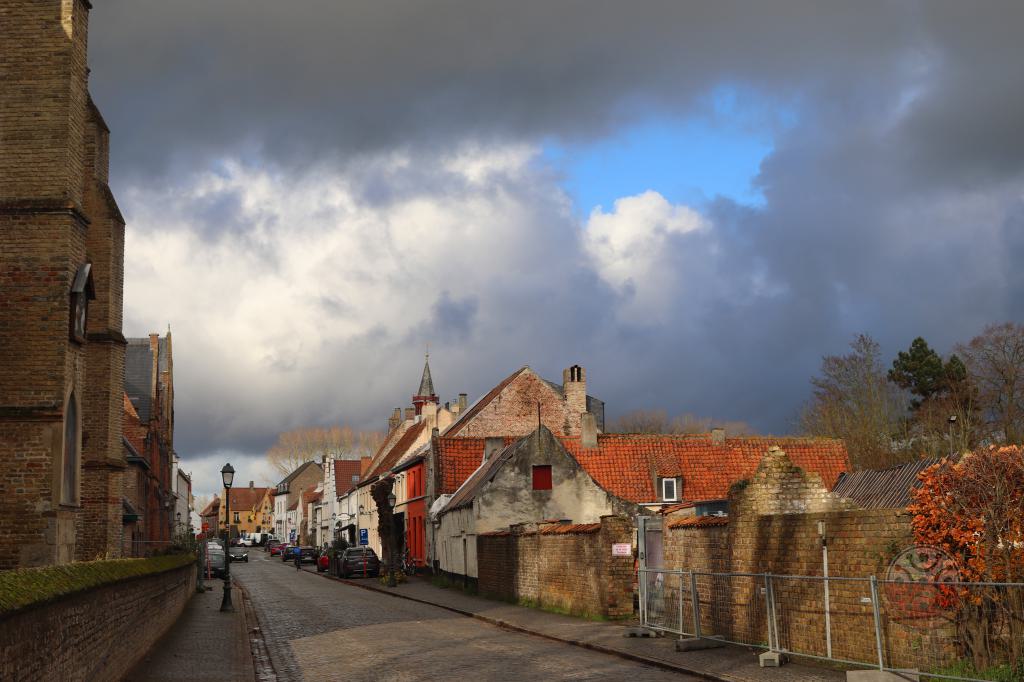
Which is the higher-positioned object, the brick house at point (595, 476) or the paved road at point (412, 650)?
the brick house at point (595, 476)

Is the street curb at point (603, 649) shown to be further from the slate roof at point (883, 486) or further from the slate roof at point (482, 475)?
the slate roof at point (883, 486)

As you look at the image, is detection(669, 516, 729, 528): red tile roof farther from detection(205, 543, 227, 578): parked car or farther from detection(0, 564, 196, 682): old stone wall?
detection(205, 543, 227, 578): parked car

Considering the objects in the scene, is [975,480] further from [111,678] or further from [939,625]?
[111,678]

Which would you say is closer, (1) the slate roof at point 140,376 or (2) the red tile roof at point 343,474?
(1) the slate roof at point 140,376

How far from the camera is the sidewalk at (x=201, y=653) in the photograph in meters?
15.7

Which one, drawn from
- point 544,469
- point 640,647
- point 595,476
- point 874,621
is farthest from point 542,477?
point 874,621

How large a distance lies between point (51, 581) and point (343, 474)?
95849 mm

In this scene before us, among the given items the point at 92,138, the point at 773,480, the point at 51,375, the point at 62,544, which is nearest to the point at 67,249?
the point at 51,375

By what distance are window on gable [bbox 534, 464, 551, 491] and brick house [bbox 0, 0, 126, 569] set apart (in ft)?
66.1

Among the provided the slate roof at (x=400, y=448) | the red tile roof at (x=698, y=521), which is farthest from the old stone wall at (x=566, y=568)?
→ the slate roof at (x=400, y=448)

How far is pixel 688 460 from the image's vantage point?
1807 inches

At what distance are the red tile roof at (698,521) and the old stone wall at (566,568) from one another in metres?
3.39

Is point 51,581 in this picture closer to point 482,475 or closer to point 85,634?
point 85,634

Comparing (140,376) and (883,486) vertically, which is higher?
(140,376)
